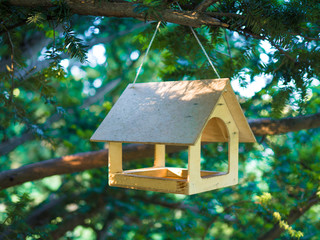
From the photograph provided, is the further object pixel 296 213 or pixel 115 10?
pixel 296 213

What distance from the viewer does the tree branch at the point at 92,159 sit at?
2.88 m

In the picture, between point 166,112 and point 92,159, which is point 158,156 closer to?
point 166,112

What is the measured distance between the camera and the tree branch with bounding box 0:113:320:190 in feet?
9.46

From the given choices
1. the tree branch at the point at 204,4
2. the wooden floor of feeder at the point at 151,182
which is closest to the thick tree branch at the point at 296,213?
the wooden floor of feeder at the point at 151,182

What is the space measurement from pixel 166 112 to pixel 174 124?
110 millimetres

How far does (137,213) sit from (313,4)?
3530 mm

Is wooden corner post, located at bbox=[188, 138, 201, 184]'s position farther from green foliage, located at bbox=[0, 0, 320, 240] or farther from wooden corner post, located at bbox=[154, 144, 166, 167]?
wooden corner post, located at bbox=[154, 144, 166, 167]

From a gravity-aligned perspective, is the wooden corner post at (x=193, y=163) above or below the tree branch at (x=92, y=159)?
below

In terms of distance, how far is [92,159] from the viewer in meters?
3.10

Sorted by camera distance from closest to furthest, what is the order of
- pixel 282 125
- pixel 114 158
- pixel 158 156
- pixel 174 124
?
1. pixel 174 124
2. pixel 114 158
3. pixel 158 156
4. pixel 282 125

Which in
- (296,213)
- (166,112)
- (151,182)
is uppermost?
(166,112)

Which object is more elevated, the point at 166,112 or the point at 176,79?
the point at 176,79

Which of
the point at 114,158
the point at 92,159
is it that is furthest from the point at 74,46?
the point at 92,159

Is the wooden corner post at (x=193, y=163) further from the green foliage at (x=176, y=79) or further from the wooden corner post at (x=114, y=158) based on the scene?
the green foliage at (x=176, y=79)
